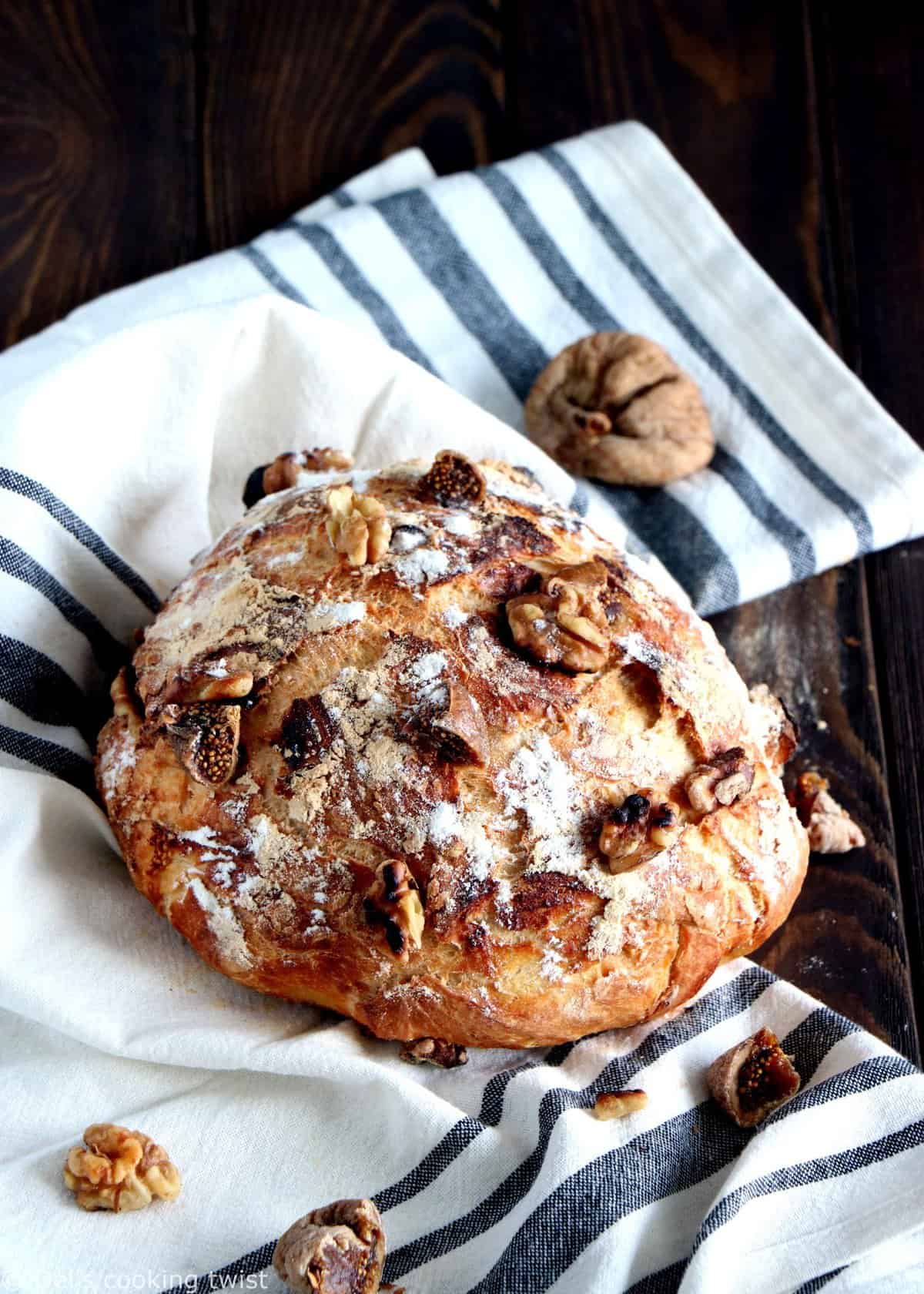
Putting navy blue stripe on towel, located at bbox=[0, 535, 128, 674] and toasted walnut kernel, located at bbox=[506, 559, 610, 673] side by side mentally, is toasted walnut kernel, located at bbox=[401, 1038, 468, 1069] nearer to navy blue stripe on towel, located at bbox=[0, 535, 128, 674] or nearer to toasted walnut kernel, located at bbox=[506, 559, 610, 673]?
toasted walnut kernel, located at bbox=[506, 559, 610, 673]

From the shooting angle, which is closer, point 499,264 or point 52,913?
point 52,913

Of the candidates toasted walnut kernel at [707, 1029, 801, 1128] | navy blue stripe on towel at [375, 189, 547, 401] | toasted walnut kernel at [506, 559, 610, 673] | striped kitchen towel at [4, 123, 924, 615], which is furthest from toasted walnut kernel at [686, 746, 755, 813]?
navy blue stripe on towel at [375, 189, 547, 401]

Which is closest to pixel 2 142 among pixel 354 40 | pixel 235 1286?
pixel 354 40

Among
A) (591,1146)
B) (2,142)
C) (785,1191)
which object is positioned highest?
(2,142)

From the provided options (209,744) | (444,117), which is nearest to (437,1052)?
(209,744)

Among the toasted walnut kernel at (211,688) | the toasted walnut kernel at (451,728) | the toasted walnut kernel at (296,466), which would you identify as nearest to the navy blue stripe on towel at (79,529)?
the toasted walnut kernel at (296,466)

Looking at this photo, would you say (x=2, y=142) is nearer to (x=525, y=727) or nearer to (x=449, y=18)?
(x=449, y=18)
